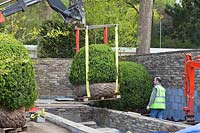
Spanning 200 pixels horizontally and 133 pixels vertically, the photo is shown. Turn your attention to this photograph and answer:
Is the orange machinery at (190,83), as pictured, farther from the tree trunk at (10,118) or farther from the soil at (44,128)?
the tree trunk at (10,118)

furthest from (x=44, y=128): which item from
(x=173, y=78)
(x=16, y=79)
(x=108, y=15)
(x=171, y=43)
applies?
(x=171, y=43)

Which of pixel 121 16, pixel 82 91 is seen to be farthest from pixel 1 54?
pixel 121 16

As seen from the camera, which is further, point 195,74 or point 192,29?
point 192,29

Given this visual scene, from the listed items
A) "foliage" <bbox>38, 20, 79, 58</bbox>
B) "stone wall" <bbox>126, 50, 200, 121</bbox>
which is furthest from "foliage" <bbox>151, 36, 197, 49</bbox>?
"stone wall" <bbox>126, 50, 200, 121</bbox>

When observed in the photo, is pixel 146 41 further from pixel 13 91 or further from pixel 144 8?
pixel 13 91

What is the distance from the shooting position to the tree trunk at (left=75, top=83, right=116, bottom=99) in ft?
48.2

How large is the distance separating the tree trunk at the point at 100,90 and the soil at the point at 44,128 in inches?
74.7

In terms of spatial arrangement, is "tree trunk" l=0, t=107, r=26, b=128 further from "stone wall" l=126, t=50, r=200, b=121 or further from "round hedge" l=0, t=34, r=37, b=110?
"stone wall" l=126, t=50, r=200, b=121

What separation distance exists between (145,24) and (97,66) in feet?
23.0

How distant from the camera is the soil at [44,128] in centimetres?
1198

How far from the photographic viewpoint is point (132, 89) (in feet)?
53.0

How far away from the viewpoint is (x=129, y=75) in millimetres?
16203

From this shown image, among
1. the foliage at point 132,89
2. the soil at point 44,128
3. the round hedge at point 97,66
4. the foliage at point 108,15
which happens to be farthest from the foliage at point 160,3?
the soil at point 44,128

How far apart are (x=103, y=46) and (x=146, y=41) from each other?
21.3ft
